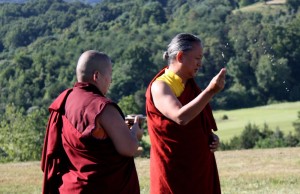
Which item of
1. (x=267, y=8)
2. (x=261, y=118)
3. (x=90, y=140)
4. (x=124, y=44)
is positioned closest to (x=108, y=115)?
(x=90, y=140)

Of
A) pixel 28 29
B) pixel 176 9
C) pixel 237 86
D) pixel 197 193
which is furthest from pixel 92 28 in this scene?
pixel 197 193

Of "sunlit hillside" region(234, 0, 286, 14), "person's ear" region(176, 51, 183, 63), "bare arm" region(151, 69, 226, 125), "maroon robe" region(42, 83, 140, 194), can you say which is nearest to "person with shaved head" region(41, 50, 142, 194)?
"maroon robe" region(42, 83, 140, 194)

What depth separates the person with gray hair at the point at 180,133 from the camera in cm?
687

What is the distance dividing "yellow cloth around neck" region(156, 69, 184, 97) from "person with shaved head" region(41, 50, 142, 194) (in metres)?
0.86

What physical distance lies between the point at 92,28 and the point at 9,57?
15803 millimetres

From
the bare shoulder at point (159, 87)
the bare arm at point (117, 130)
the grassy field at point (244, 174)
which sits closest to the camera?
the bare arm at point (117, 130)

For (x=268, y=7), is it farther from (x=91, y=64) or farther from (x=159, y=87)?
(x=91, y=64)

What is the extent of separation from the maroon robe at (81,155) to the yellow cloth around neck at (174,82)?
105cm

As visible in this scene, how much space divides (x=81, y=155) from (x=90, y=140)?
0.13m

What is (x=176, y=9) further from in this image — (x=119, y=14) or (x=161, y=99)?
(x=161, y=99)

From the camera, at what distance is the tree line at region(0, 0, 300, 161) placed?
178 ft

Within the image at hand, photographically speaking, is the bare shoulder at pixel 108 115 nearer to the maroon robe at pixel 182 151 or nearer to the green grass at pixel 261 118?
the maroon robe at pixel 182 151

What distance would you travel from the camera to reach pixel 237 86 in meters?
60.0

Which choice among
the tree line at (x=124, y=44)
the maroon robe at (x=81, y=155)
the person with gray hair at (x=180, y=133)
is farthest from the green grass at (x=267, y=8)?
the maroon robe at (x=81, y=155)
